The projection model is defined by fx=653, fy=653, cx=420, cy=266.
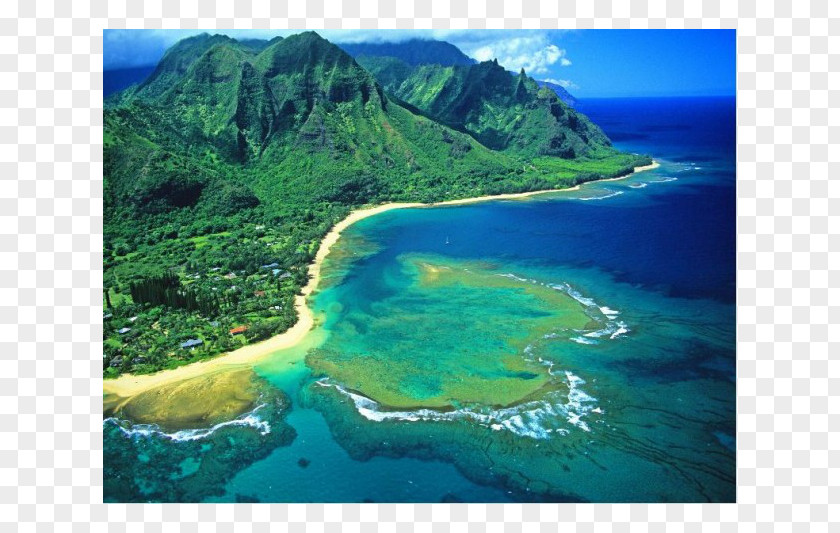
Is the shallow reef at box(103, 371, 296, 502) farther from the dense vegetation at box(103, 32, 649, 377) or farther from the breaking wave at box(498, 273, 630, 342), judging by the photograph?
the breaking wave at box(498, 273, 630, 342)

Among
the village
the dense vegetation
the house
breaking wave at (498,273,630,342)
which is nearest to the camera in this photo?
the village

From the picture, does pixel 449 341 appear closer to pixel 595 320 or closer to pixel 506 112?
pixel 595 320

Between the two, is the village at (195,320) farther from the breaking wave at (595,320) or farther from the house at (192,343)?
the breaking wave at (595,320)

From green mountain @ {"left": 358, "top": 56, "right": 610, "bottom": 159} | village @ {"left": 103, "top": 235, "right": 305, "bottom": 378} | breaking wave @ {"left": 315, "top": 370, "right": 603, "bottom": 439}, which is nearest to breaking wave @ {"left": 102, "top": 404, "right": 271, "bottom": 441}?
breaking wave @ {"left": 315, "top": 370, "right": 603, "bottom": 439}

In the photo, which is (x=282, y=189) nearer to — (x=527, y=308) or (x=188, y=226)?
(x=188, y=226)

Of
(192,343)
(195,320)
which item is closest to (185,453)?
(192,343)

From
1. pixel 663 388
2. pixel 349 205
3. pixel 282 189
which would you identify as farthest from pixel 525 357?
pixel 282 189
